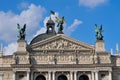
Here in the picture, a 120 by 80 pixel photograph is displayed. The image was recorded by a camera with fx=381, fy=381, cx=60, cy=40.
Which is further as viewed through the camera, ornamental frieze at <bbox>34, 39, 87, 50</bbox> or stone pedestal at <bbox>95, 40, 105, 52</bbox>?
stone pedestal at <bbox>95, 40, 105, 52</bbox>

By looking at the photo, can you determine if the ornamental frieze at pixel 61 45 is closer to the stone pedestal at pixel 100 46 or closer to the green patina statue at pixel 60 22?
the stone pedestal at pixel 100 46

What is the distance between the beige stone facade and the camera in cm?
5144

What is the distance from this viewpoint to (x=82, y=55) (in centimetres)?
5238

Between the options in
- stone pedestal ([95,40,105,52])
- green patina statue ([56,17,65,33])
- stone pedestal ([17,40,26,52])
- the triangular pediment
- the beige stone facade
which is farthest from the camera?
green patina statue ([56,17,65,33])

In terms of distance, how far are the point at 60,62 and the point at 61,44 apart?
8.50 ft

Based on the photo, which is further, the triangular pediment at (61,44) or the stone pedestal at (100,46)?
the stone pedestal at (100,46)

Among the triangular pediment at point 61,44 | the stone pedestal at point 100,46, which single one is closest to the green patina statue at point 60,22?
the triangular pediment at point 61,44

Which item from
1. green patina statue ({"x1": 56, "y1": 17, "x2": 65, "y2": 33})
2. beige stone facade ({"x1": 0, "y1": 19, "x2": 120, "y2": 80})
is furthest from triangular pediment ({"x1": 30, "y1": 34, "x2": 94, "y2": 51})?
green patina statue ({"x1": 56, "y1": 17, "x2": 65, "y2": 33})

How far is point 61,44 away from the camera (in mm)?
52938

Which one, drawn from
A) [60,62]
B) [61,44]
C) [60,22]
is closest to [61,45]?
[61,44]

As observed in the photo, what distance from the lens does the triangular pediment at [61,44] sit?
5272 centimetres

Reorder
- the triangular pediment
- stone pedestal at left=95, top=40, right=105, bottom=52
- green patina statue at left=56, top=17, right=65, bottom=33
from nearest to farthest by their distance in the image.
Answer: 1. the triangular pediment
2. stone pedestal at left=95, top=40, right=105, bottom=52
3. green patina statue at left=56, top=17, right=65, bottom=33

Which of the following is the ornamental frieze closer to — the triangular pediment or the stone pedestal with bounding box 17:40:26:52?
the triangular pediment

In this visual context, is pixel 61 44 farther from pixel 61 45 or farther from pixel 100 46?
pixel 100 46
